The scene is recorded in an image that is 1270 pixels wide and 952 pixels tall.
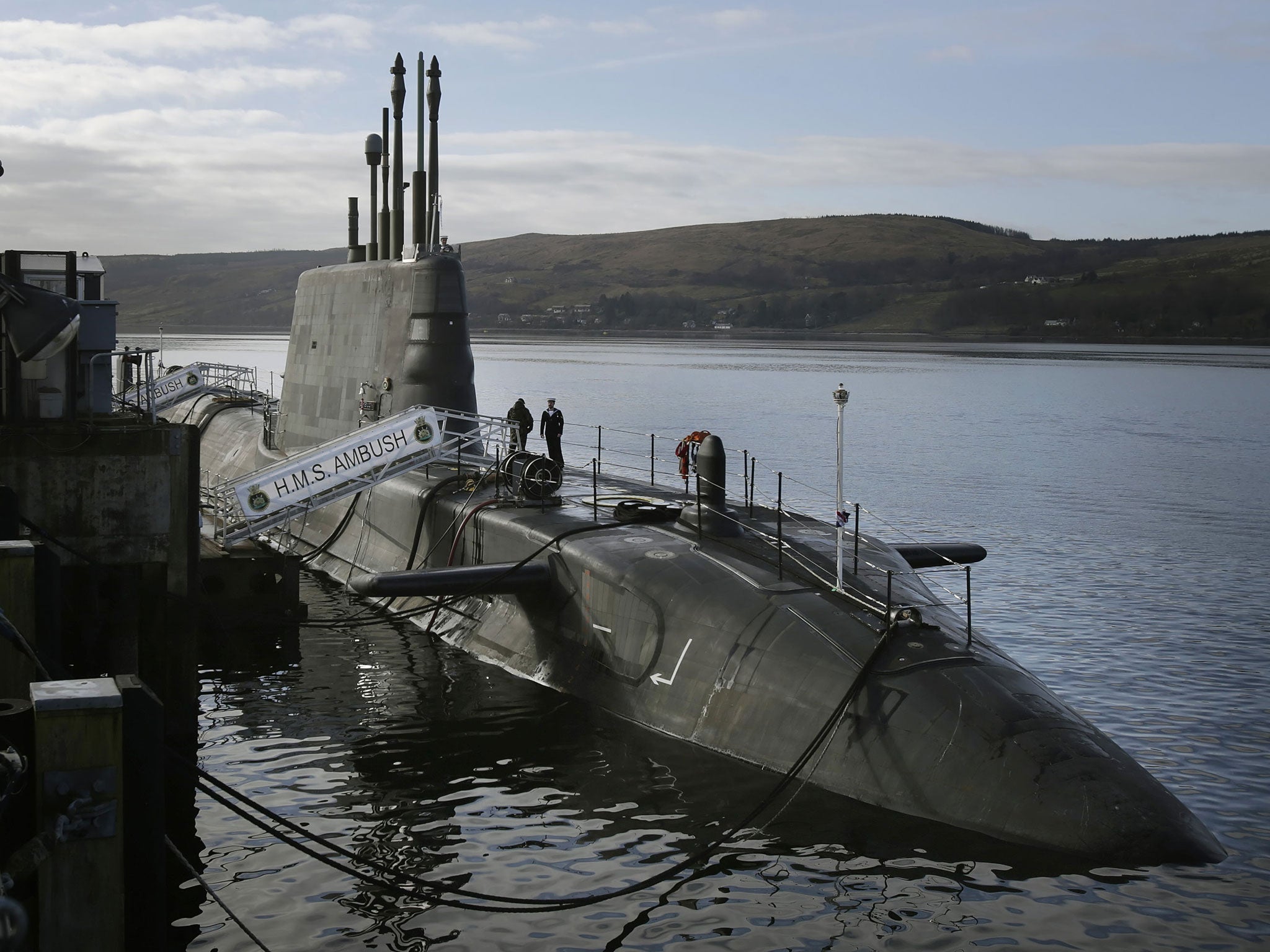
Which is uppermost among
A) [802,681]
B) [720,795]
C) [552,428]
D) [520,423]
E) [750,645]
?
[520,423]

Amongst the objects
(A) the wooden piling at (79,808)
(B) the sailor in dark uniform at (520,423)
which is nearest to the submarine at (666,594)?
(B) the sailor in dark uniform at (520,423)

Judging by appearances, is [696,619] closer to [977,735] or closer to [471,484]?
[977,735]

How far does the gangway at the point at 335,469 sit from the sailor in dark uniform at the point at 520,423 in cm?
31

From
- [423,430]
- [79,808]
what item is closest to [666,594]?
[423,430]

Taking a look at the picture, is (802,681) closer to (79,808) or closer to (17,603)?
(17,603)

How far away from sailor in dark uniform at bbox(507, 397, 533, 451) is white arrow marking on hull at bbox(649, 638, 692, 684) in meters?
8.01

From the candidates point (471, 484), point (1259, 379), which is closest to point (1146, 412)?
point (1259, 379)

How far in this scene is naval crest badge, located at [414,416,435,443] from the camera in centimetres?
2066

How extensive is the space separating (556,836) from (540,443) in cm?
4101

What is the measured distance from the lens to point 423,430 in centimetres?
2070

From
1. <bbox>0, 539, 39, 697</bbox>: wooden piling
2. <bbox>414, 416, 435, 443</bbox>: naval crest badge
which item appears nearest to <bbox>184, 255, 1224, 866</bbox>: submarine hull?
<bbox>414, 416, 435, 443</bbox>: naval crest badge

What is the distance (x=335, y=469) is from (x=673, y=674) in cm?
886

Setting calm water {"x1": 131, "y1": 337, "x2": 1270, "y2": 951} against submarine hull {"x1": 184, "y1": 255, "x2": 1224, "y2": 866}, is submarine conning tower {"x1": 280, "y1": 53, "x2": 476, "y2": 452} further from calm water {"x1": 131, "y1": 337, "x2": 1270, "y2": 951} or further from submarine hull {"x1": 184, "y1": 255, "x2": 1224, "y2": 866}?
calm water {"x1": 131, "y1": 337, "x2": 1270, "y2": 951}

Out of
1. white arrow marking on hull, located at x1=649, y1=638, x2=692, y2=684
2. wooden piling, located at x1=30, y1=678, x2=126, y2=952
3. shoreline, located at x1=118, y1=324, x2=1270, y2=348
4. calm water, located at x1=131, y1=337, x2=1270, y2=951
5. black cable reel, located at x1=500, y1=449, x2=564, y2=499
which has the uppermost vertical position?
shoreline, located at x1=118, y1=324, x2=1270, y2=348
